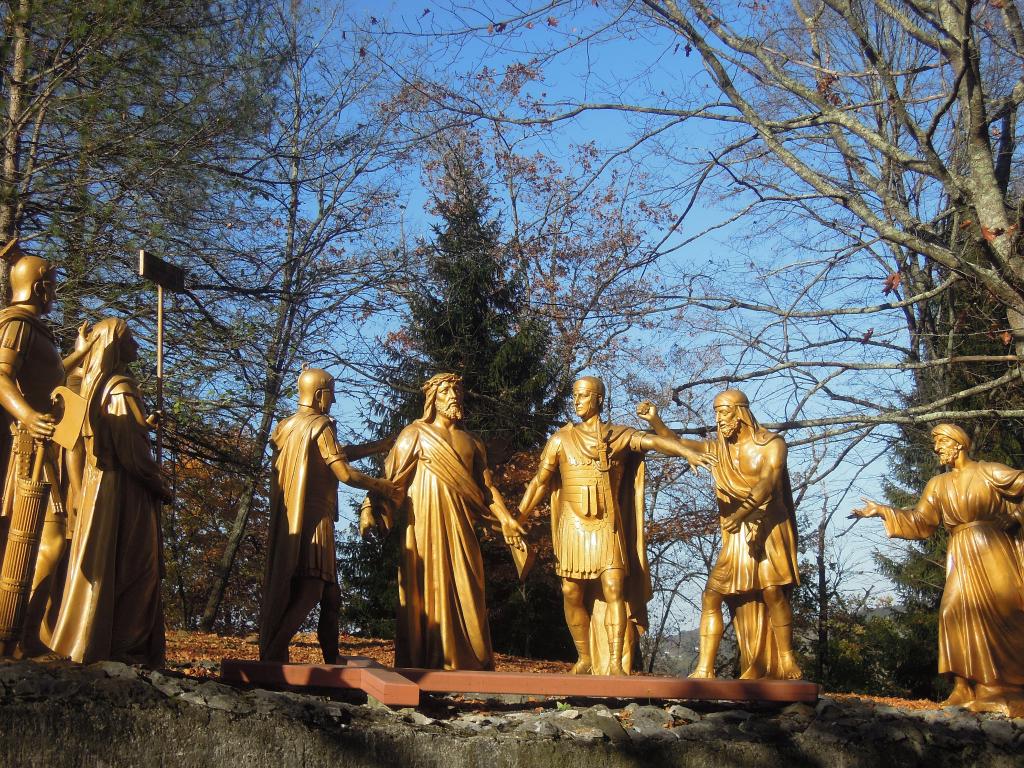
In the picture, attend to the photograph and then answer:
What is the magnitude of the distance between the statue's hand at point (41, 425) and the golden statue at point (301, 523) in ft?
6.56

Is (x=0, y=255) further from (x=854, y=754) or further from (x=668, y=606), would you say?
(x=668, y=606)

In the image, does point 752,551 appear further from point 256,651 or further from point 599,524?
point 256,651

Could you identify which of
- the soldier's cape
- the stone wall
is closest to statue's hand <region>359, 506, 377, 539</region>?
the soldier's cape

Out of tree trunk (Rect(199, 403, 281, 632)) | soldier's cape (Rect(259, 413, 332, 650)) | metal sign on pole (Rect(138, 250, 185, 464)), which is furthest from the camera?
tree trunk (Rect(199, 403, 281, 632))

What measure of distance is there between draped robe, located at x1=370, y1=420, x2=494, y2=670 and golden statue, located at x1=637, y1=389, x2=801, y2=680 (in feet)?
5.69

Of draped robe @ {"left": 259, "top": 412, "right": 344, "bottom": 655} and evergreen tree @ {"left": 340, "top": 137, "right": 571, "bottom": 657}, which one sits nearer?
draped robe @ {"left": 259, "top": 412, "right": 344, "bottom": 655}

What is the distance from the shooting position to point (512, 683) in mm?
7531

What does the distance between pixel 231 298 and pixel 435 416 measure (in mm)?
6291

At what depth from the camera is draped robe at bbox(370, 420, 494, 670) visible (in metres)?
8.81

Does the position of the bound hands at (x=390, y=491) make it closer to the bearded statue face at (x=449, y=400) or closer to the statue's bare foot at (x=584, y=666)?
the bearded statue face at (x=449, y=400)

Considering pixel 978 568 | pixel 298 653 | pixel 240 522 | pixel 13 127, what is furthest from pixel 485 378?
pixel 978 568

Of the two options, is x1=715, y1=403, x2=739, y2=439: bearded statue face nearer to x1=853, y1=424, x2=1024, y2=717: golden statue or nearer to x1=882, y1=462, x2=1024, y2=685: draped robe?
x1=853, y1=424, x2=1024, y2=717: golden statue

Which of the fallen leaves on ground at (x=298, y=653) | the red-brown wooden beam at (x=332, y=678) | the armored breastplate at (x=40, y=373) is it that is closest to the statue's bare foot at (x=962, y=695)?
the fallen leaves on ground at (x=298, y=653)

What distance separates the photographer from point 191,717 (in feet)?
21.5
